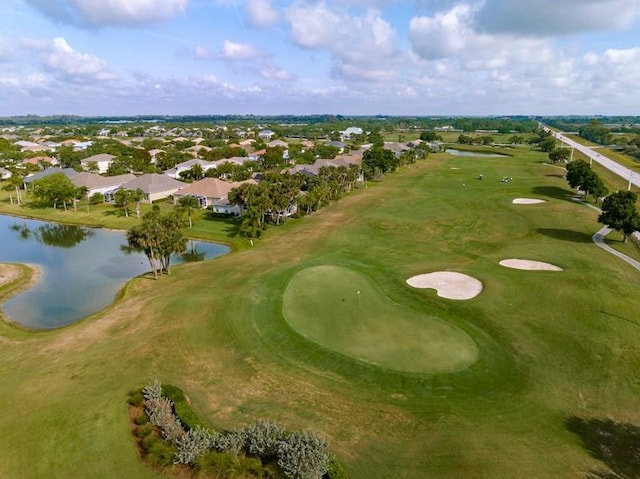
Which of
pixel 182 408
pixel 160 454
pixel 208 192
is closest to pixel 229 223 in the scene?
pixel 208 192

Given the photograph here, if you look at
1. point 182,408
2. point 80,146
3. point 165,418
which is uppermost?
point 80,146

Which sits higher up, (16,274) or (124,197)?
(124,197)

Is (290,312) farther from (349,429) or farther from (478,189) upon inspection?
(478,189)

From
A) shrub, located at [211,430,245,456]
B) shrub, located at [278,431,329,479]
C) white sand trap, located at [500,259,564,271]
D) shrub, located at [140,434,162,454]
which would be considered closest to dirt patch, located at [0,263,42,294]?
shrub, located at [140,434,162,454]

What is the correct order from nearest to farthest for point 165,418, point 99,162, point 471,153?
point 165,418 < point 99,162 < point 471,153

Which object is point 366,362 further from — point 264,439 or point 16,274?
point 16,274

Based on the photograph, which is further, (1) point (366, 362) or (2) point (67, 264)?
(2) point (67, 264)
